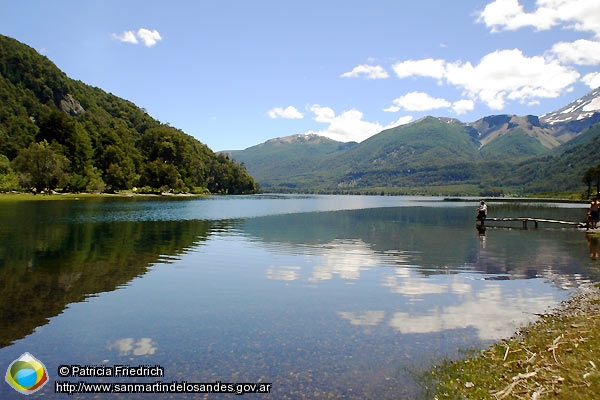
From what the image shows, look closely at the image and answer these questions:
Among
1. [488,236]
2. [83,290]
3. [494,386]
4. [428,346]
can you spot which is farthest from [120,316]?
[488,236]

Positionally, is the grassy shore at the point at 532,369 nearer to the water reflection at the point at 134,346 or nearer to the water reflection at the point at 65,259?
the water reflection at the point at 134,346

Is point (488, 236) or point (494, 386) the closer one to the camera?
point (494, 386)

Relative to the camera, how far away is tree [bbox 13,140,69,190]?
5453 inches

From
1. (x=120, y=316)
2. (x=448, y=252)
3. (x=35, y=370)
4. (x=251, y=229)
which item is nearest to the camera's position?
(x=35, y=370)

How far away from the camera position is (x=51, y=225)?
56344 millimetres

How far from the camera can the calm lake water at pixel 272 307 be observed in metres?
13.7

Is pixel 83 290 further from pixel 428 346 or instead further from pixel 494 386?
pixel 494 386

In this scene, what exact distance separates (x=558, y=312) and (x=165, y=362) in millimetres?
17782

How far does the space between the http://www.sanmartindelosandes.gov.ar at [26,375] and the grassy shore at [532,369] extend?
11204mm

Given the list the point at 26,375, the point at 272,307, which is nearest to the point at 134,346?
the point at 26,375

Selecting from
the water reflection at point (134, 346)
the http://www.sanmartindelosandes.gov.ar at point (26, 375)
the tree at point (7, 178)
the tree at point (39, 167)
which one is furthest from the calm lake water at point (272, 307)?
the tree at point (7, 178)

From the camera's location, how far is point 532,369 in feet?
41.7

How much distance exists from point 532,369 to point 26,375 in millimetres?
14991

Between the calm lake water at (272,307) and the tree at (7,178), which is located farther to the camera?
the tree at (7,178)
